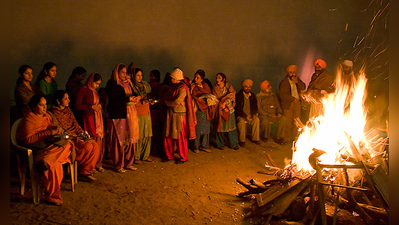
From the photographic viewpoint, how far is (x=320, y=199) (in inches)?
135

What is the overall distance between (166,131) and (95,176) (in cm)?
164

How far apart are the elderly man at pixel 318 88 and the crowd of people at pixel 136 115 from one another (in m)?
0.03

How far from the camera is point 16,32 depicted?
6.12 meters

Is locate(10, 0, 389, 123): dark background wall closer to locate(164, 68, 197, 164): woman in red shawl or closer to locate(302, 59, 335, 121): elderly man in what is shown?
locate(302, 59, 335, 121): elderly man

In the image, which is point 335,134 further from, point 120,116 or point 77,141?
point 77,141

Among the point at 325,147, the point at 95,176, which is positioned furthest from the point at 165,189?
the point at 325,147

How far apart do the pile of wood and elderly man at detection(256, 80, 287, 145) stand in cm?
381

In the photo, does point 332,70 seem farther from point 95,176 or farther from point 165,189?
point 95,176

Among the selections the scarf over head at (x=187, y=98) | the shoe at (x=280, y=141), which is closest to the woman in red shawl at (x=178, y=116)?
the scarf over head at (x=187, y=98)

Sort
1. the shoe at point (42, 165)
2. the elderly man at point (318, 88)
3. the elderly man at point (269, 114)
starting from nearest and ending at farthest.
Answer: the shoe at point (42, 165), the elderly man at point (318, 88), the elderly man at point (269, 114)

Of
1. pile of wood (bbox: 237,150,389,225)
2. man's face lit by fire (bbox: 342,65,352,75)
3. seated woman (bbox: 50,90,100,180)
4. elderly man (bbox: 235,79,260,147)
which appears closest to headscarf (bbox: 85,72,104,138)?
seated woman (bbox: 50,90,100,180)

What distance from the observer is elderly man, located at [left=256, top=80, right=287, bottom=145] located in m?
7.80

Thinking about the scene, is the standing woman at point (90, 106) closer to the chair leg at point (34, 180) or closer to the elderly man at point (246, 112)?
the chair leg at point (34, 180)

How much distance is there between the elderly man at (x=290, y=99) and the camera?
7.81 m
